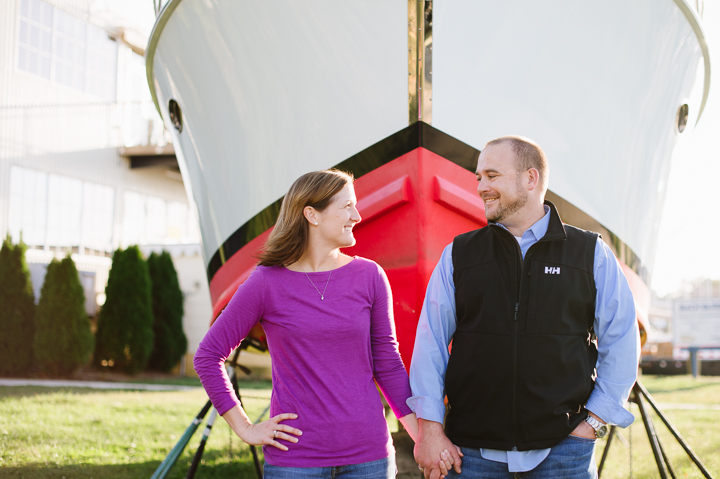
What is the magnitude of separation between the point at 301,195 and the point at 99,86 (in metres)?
13.4

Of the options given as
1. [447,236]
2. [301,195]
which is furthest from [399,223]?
[301,195]

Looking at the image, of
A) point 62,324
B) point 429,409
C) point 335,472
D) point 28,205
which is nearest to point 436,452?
point 429,409

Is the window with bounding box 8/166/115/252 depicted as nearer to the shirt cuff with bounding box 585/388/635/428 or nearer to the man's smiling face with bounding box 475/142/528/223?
the man's smiling face with bounding box 475/142/528/223

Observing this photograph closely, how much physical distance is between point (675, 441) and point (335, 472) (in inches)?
205

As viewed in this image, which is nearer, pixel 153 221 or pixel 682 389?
pixel 682 389

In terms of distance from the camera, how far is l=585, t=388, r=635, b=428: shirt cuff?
141 cm

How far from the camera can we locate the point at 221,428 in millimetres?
5711

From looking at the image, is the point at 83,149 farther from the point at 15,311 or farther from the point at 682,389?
the point at 682,389

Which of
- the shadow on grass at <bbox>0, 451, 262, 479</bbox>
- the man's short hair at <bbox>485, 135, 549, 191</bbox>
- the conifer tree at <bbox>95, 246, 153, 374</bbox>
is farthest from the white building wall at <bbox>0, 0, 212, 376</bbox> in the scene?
the man's short hair at <bbox>485, 135, 549, 191</bbox>

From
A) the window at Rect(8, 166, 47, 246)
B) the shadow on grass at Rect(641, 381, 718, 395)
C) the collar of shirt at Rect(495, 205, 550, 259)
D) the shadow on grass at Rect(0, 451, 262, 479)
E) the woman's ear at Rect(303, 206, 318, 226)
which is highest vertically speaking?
the window at Rect(8, 166, 47, 246)

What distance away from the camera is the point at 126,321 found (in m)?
10.1

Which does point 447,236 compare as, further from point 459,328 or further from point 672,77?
point 672,77

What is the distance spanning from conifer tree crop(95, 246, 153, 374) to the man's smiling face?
9801 mm

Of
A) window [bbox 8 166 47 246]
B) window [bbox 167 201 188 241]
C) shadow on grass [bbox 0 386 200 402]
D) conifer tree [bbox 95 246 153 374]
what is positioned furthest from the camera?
window [bbox 167 201 188 241]
